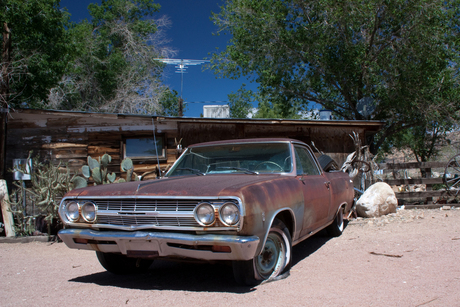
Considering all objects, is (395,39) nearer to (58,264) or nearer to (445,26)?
(445,26)

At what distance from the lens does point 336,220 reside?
20.2 ft

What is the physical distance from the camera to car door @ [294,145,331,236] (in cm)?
439

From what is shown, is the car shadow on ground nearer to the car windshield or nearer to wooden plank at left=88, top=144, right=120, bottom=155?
the car windshield

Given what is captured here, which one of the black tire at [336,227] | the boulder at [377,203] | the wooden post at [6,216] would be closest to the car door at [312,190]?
the black tire at [336,227]

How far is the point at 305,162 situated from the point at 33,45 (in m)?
11.0

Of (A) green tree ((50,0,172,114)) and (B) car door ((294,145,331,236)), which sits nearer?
(B) car door ((294,145,331,236))

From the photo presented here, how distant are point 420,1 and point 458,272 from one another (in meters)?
13.7

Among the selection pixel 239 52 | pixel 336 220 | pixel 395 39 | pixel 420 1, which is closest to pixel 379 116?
pixel 395 39

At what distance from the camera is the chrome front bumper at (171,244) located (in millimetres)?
3078

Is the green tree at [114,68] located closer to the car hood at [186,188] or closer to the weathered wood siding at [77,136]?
the weathered wood siding at [77,136]

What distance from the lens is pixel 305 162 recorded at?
4.98 metres

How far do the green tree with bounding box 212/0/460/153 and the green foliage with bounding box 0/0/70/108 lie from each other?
9.00 metres

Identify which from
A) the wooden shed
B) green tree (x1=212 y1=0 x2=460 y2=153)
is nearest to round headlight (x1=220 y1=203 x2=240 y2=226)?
the wooden shed

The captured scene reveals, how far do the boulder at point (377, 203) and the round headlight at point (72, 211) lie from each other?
6172 millimetres
